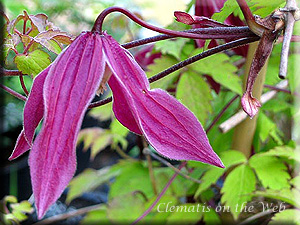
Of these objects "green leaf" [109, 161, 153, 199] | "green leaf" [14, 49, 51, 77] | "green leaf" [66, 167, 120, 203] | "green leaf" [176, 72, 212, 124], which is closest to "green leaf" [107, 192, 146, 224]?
"green leaf" [109, 161, 153, 199]

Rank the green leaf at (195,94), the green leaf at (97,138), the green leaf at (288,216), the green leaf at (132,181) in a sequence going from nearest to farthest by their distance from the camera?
1. the green leaf at (288,216)
2. the green leaf at (195,94)
3. the green leaf at (132,181)
4. the green leaf at (97,138)

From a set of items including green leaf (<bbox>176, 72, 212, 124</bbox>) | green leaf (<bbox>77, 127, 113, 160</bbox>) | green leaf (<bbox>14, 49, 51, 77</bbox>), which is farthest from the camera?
green leaf (<bbox>77, 127, 113, 160</bbox>)

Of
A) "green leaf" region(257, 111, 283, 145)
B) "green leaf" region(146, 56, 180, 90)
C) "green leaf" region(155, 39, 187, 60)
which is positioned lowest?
"green leaf" region(257, 111, 283, 145)

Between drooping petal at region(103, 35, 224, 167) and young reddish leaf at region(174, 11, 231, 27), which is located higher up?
young reddish leaf at region(174, 11, 231, 27)

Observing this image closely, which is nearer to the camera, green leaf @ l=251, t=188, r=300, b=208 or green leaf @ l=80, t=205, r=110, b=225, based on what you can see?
green leaf @ l=251, t=188, r=300, b=208

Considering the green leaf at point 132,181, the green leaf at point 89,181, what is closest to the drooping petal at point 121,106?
the green leaf at point 132,181

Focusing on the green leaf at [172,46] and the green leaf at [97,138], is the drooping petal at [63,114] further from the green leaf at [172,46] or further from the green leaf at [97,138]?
the green leaf at [97,138]

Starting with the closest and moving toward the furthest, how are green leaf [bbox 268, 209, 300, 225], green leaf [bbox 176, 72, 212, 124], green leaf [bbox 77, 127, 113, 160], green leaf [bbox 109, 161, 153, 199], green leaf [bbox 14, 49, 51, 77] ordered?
1. green leaf [bbox 14, 49, 51, 77]
2. green leaf [bbox 268, 209, 300, 225]
3. green leaf [bbox 176, 72, 212, 124]
4. green leaf [bbox 109, 161, 153, 199]
5. green leaf [bbox 77, 127, 113, 160]

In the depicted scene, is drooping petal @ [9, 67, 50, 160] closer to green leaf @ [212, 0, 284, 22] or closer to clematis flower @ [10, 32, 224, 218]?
clematis flower @ [10, 32, 224, 218]
